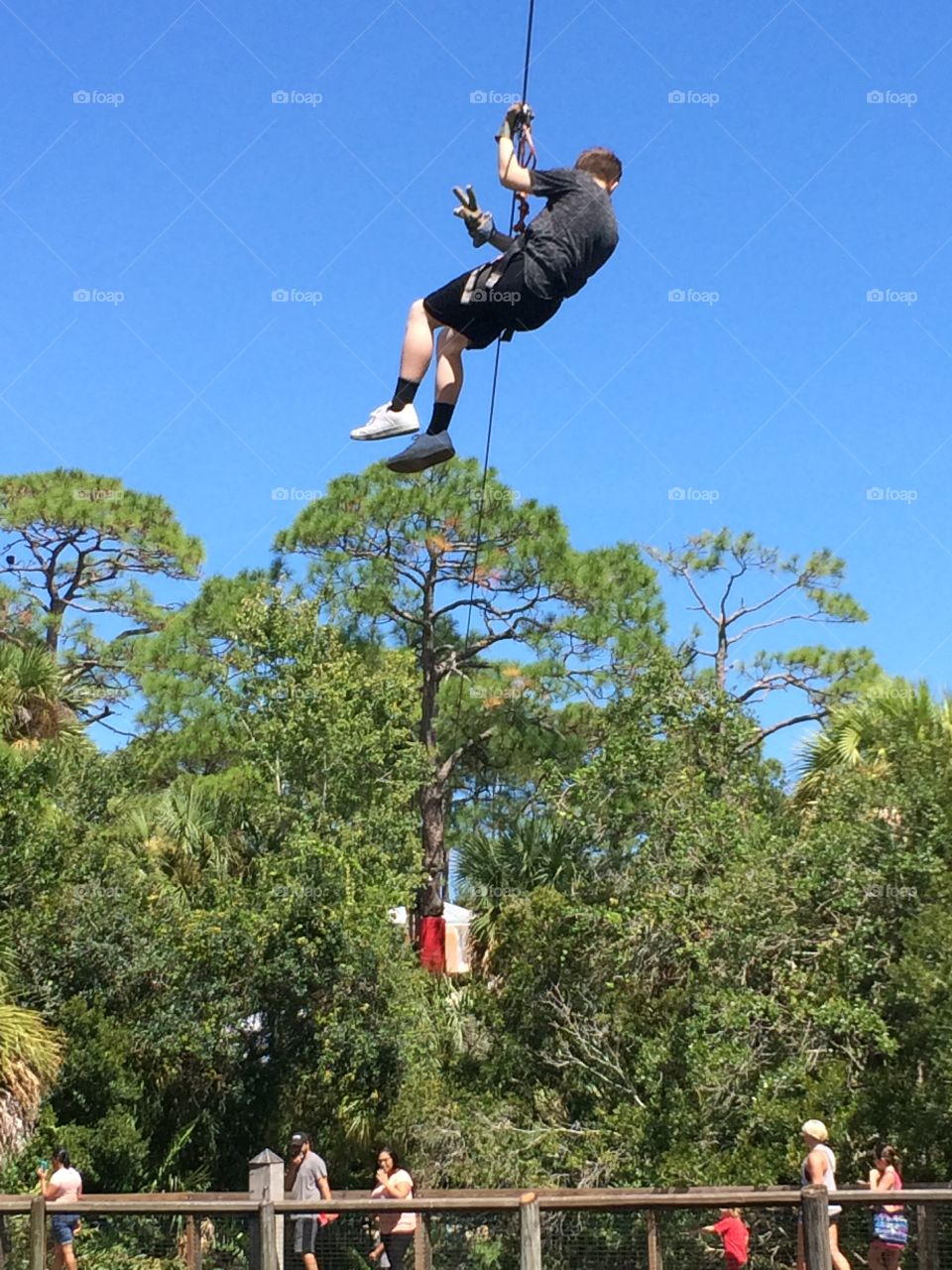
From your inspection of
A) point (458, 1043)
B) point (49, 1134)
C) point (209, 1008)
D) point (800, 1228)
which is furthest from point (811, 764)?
point (800, 1228)

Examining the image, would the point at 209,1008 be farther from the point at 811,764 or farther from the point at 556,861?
the point at 811,764

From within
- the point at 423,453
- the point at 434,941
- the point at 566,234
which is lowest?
the point at 434,941

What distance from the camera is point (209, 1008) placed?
20250 millimetres

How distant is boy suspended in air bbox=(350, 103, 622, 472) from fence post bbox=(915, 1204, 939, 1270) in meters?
4.84

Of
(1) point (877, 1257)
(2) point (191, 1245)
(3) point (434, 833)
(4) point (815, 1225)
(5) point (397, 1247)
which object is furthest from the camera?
(3) point (434, 833)

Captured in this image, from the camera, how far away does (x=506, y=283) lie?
278 inches

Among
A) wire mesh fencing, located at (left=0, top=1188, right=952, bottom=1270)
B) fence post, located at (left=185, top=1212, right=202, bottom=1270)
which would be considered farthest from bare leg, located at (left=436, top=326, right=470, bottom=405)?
fence post, located at (left=185, top=1212, right=202, bottom=1270)

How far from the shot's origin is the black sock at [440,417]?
743cm

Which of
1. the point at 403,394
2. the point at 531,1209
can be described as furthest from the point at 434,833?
the point at 403,394

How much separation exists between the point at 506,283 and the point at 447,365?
569mm

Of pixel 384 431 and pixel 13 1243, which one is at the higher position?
pixel 384 431

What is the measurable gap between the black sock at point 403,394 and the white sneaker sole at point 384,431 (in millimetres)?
84

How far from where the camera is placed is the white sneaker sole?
7.29 meters

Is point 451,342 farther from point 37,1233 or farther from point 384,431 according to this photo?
point 37,1233
